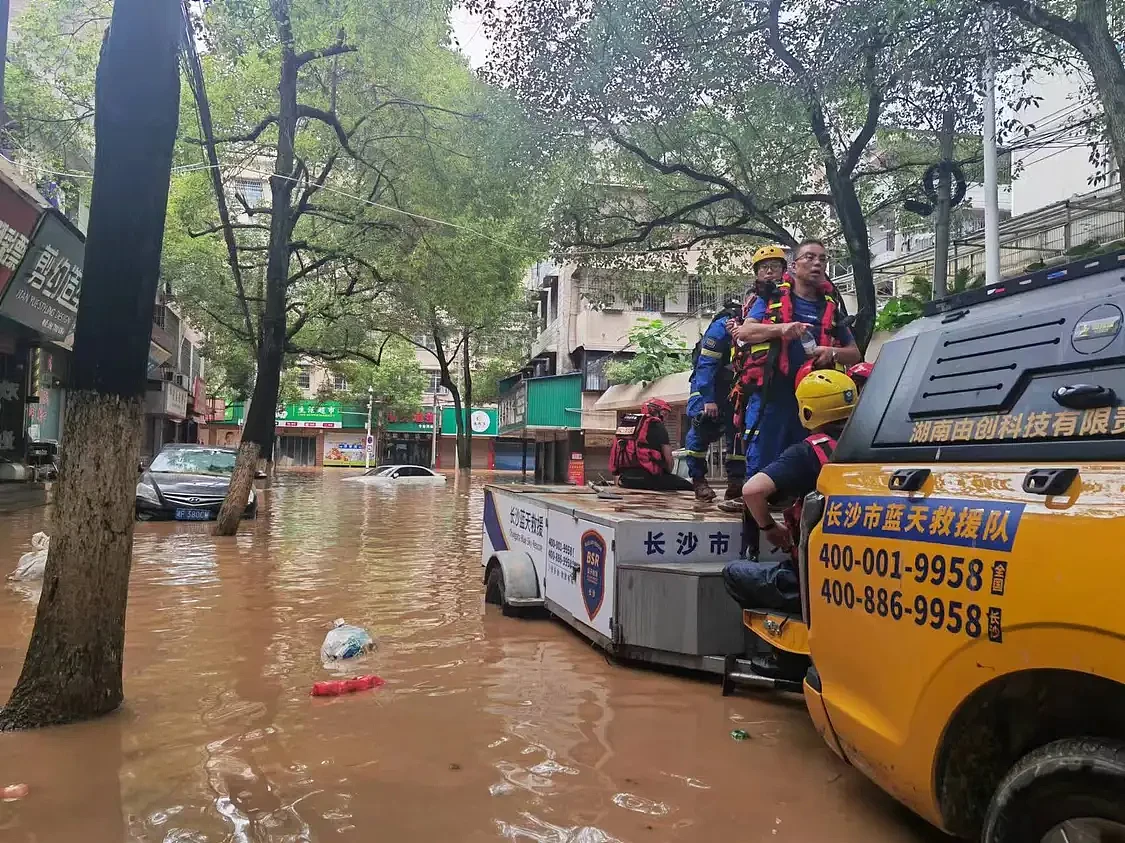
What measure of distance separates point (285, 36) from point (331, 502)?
10945 mm

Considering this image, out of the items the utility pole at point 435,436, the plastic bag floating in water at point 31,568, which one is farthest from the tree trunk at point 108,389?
the utility pole at point 435,436

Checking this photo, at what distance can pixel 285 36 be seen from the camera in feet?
41.2

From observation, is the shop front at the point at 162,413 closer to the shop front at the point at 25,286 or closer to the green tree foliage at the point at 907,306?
the shop front at the point at 25,286

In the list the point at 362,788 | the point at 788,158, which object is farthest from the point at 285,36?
Result: the point at 362,788

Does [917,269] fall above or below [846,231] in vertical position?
above

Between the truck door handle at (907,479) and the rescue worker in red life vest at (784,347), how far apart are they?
2.62 m

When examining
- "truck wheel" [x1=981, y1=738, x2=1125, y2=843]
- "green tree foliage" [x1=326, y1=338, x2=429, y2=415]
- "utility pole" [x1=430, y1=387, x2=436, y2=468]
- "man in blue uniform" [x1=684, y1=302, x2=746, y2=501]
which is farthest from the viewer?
"utility pole" [x1=430, y1=387, x2=436, y2=468]

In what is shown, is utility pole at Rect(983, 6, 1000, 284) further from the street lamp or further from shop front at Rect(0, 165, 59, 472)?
the street lamp

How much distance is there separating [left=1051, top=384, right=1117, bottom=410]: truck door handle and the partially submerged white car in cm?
2944

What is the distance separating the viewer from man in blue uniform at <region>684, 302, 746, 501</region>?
6.26 metres

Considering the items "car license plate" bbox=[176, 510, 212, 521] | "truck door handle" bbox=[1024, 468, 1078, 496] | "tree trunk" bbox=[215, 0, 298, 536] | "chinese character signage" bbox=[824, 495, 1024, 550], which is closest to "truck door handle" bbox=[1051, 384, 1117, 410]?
"truck door handle" bbox=[1024, 468, 1078, 496]

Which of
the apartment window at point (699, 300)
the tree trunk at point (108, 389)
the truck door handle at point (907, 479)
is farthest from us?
the apartment window at point (699, 300)

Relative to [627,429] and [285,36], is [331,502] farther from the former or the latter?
Result: [627,429]

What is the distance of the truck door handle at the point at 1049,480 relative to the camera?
81.4 inches
